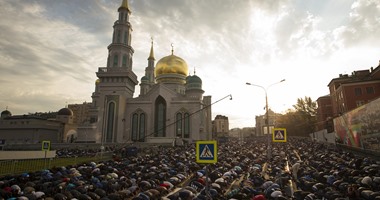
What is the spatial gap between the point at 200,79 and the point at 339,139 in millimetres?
33210

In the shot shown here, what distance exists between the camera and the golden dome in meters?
55.6

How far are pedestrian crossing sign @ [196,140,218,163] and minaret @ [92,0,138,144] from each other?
40.0m

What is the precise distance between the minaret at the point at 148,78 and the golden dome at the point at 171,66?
6.77m

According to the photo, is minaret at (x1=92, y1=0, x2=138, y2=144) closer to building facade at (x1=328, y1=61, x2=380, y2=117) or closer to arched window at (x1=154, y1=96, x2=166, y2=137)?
arched window at (x1=154, y1=96, x2=166, y2=137)

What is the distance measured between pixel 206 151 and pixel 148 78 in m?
58.9

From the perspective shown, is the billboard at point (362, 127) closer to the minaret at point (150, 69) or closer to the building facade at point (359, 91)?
the building facade at point (359, 91)

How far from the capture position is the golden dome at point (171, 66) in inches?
2189

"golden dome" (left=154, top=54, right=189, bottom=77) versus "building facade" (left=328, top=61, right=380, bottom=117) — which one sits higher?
"golden dome" (left=154, top=54, right=189, bottom=77)

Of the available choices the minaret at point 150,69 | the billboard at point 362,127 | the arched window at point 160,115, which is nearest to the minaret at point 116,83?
the arched window at point 160,115

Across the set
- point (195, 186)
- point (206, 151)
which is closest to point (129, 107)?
point (195, 186)

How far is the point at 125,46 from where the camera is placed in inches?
1817

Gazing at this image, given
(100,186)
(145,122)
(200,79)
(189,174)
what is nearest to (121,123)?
(145,122)

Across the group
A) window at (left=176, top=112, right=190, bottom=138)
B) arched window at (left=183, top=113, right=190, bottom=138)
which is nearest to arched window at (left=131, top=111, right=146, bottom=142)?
window at (left=176, top=112, right=190, bottom=138)

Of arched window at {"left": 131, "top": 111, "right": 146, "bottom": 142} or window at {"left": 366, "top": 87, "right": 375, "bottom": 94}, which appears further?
arched window at {"left": 131, "top": 111, "right": 146, "bottom": 142}
